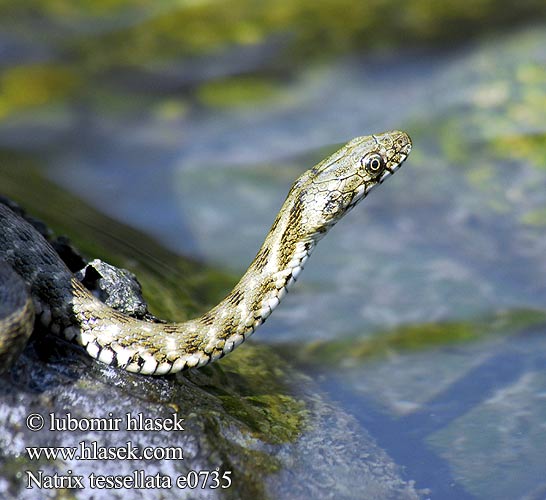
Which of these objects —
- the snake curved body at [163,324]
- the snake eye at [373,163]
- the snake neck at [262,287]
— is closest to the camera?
the snake curved body at [163,324]

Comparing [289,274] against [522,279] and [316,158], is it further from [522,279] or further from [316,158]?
[316,158]

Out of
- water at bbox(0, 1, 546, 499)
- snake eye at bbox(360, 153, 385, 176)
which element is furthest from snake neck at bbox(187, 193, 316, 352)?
water at bbox(0, 1, 546, 499)

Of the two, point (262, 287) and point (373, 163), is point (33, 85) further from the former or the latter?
point (262, 287)

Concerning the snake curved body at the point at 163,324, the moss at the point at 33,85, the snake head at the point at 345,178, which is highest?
the moss at the point at 33,85

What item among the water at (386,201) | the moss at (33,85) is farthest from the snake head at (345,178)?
the moss at (33,85)

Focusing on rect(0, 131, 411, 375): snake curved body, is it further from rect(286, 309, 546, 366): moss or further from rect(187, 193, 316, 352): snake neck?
rect(286, 309, 546, 366): moss

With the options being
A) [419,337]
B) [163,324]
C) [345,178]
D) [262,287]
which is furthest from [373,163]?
[419,337]

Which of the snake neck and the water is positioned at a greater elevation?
the water

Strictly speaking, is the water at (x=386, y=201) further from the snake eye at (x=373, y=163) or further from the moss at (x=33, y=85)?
the snake eye at (x=373, y=163)
